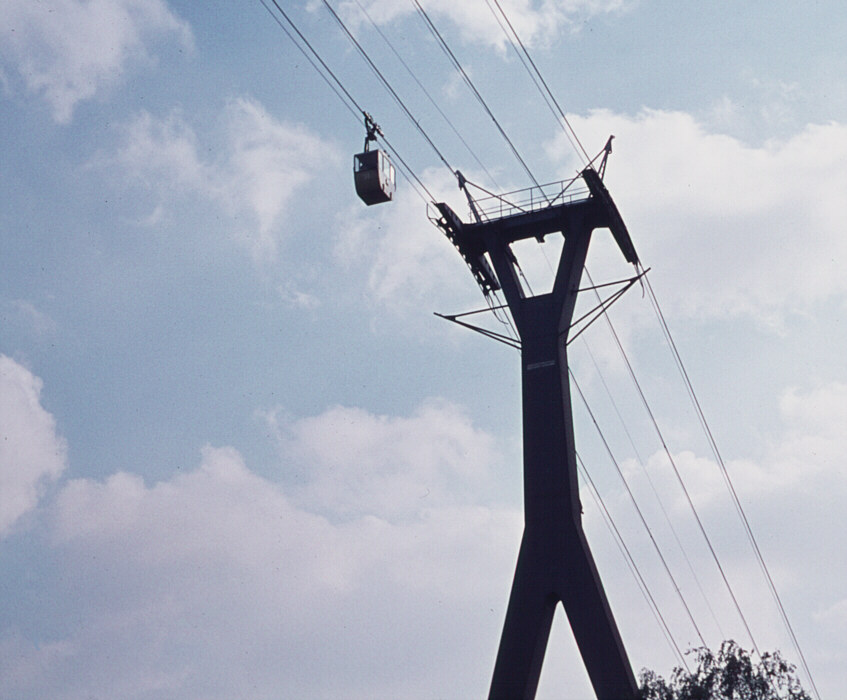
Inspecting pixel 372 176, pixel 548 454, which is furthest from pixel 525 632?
pixel 372 176

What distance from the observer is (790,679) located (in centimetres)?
2891

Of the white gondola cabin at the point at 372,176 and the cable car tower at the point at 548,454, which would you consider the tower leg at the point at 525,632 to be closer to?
the cable car tower at the point at 548,454

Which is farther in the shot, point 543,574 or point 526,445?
point 526,445

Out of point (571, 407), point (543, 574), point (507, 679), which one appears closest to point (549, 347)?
point (571, 407)

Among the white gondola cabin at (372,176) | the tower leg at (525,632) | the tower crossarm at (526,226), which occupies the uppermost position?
the tower crossarm at (526,226)

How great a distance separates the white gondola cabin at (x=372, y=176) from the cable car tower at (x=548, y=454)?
728 centimetres

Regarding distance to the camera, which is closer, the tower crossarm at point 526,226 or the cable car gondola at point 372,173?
the cable car gondola at point 372,173

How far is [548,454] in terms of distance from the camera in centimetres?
3180

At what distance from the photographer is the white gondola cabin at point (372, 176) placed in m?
27.9

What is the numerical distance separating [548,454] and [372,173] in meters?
9.62

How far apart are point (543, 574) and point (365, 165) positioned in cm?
1181

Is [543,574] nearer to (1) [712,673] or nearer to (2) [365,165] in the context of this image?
(1) [712,673]

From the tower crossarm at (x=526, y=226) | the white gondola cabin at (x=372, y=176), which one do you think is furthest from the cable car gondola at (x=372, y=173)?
the tower crossarm at (x=526, y=226)

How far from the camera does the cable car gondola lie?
91.4 feet
